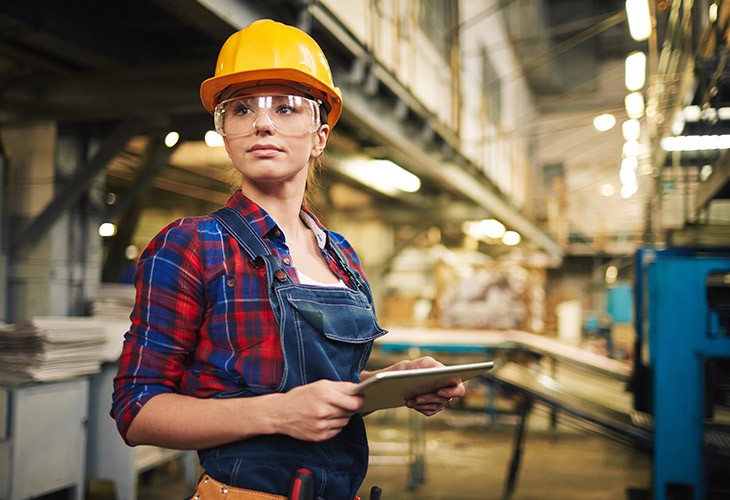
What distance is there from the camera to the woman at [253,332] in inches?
50.6

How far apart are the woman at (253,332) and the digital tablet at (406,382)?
0.13ft

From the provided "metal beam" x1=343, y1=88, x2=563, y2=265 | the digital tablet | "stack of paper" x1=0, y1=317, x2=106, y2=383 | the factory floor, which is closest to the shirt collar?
the digital tablet

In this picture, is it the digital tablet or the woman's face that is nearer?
the digital tablet

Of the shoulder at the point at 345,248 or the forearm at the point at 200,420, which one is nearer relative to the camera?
the forearm at the point at 200,420

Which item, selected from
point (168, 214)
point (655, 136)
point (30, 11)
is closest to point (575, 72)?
point (168, 214)

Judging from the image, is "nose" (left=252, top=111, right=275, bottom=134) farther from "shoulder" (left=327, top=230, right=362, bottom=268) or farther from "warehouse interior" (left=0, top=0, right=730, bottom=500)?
"warehouse interior" (left=0, top=0, right=730, bottom=500)

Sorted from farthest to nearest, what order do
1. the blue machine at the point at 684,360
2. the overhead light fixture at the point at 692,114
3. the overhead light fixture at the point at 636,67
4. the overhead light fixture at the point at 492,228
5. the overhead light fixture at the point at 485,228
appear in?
the overhead light fixture at the point at 485,228 < the overhead light fixture at the point at 492,228 < the overhead light fixture at the point at 636,67 < the overhead light fixture at the point at 692,114 < the blue machine at the point at 684,360

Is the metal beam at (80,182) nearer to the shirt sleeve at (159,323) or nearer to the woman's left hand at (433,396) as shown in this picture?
the shirt sleeve at (159,323)

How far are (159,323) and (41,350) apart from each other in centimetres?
332

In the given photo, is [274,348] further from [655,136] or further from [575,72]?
[575,72]

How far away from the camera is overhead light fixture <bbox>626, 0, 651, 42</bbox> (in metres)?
5.45

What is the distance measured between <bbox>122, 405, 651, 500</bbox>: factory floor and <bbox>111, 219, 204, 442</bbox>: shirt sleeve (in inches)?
176

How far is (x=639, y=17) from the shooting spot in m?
5.64

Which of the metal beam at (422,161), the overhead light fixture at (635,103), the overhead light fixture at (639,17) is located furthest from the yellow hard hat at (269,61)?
the overhead light fixture at (635,103)
